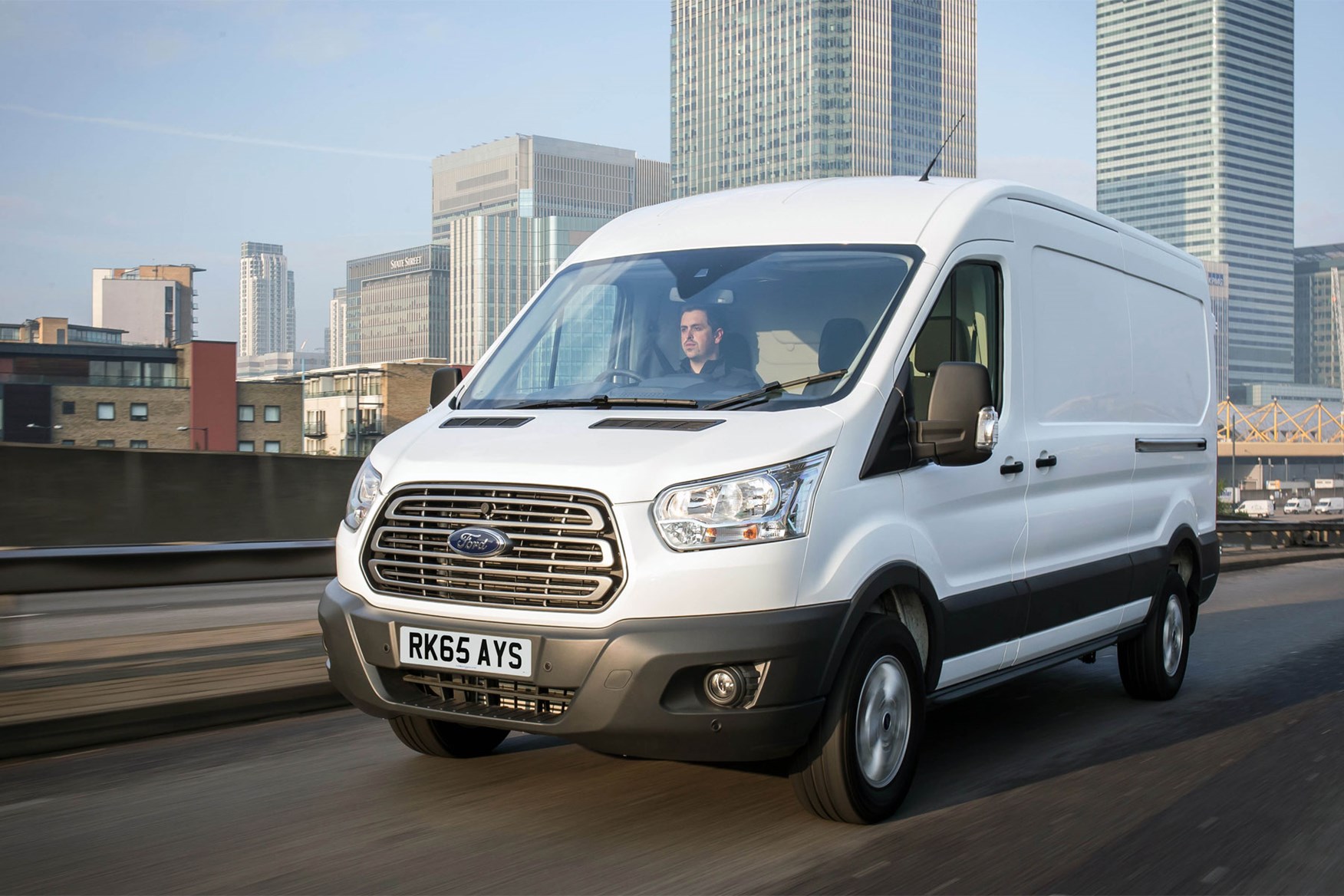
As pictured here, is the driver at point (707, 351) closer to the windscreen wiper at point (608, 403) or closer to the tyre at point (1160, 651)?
the windscreen wiper at point (608, 403)

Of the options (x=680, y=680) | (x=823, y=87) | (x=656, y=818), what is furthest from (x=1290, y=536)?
(x=823, y=87)

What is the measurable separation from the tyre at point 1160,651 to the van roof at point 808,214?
2407 millimetres

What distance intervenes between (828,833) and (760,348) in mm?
1695

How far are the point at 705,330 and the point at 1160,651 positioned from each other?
3469 millimetres

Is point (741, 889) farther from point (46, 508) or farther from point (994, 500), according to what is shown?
point (46, 508)

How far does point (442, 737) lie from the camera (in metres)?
5.26

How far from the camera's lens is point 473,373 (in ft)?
18.0

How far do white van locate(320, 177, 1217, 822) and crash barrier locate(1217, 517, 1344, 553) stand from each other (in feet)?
63.8

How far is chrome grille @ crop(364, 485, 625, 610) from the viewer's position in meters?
4.12

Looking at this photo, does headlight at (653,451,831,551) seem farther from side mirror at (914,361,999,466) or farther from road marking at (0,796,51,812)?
road marking at (0,796,51,812)

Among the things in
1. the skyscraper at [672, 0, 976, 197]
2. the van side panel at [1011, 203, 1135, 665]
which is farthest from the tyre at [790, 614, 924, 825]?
the skyscraper at [672, 0, 976, 197]

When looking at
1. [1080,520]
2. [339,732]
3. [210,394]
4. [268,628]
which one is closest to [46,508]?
[268,628]

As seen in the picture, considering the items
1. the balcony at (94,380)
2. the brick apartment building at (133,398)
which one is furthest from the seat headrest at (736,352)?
the balcony at (94,380)

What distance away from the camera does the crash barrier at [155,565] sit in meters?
6.00
